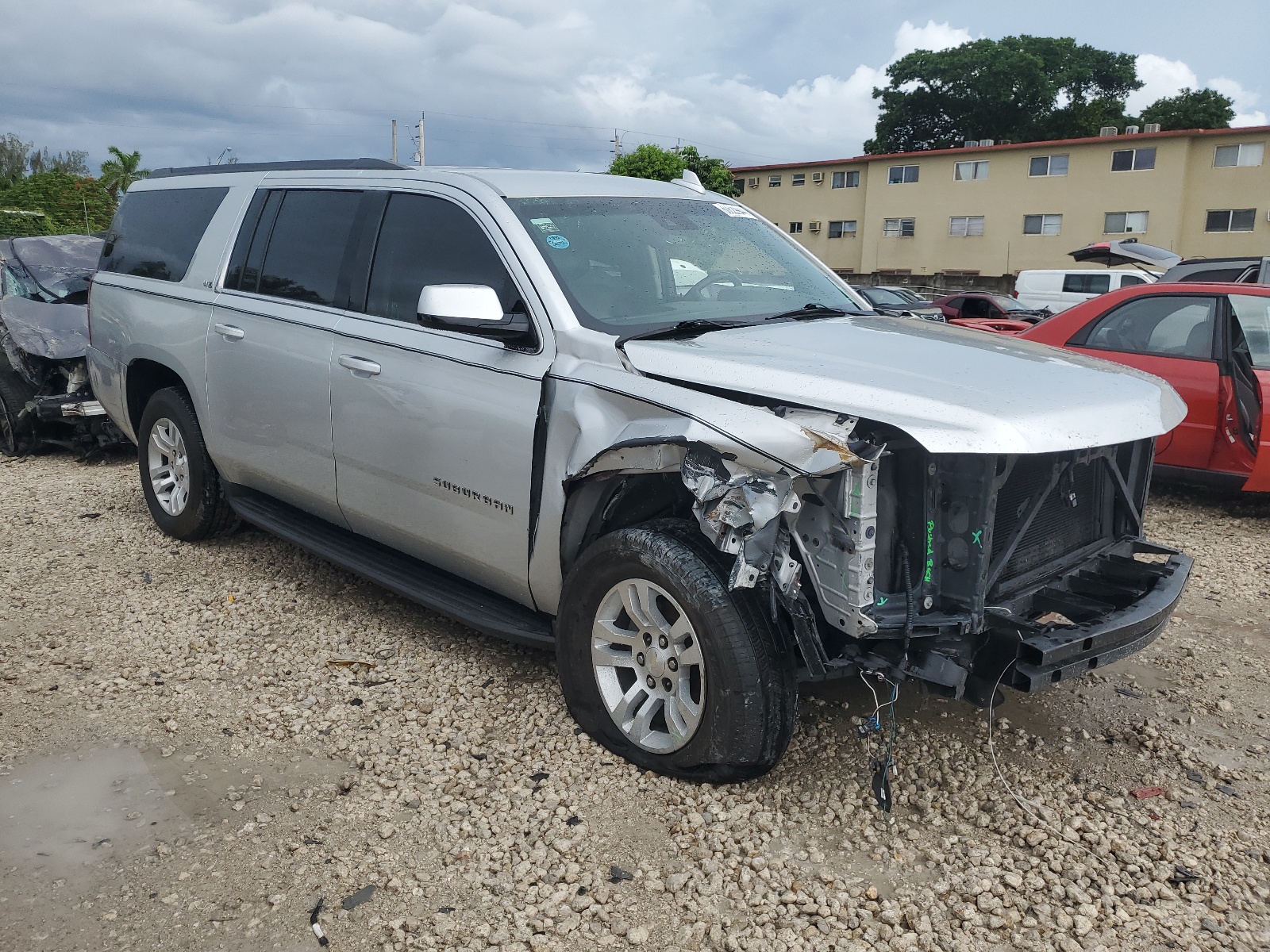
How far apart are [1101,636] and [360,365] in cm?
284

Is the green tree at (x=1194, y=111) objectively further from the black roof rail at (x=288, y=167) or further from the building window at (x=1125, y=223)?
the black roof rail at (x=288, y=167)

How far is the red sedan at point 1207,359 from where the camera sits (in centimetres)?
595

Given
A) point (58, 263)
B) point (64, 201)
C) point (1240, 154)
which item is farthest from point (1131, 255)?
point (64, 201)

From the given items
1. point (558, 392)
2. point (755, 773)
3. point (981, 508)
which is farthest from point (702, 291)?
point (755, 773)

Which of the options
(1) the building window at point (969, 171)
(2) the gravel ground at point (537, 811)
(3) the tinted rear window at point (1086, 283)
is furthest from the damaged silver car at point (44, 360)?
(1) the building window at point (969, 171)

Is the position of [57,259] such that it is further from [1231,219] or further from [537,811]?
[1231,219]

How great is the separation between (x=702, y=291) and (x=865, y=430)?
1256 mm

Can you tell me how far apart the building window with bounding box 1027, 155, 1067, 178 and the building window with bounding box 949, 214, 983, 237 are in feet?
8.46

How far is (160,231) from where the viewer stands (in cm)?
542

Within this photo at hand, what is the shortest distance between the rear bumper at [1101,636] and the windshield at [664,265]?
1.46m

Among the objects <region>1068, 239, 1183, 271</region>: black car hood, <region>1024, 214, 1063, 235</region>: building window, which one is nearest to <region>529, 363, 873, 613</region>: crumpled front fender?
<region>1068, 239, 1183, 271</region>: black car hood

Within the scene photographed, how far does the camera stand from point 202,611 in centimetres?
466

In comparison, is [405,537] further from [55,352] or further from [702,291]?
[55,352]

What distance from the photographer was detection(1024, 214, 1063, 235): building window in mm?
38656
